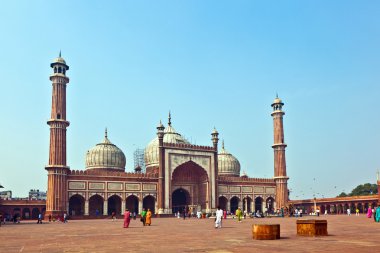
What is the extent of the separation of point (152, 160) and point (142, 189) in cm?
701

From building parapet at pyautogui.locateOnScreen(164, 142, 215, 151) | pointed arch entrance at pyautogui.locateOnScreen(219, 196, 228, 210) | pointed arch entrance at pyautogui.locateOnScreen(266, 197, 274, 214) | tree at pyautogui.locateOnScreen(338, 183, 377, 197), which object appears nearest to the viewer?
building parapet at pyautogui.locateOnScreen(164, 142, 215, 151)

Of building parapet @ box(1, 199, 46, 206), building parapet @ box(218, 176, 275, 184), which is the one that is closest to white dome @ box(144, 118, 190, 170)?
building parapet @ box(218, 176, 275, 184)

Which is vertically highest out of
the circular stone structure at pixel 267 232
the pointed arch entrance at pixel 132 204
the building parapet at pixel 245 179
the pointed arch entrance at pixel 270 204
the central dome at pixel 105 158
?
the central dome at pixel 105 158

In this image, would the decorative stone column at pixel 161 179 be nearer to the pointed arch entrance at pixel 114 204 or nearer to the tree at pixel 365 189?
the pointed arch entrance at pixel 114 204

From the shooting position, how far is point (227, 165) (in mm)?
59875

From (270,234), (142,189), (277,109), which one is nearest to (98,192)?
(142,189)

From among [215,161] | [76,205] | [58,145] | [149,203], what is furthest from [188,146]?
[58,145]

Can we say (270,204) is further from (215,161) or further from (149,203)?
(149,203)

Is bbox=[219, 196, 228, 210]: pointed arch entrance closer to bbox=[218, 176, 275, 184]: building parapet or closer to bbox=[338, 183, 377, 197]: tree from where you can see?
bbox=[218, 176, 275, 184]: building parapet

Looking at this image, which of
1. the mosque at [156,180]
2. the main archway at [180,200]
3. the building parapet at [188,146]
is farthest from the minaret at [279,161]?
the main archway at [180,200]

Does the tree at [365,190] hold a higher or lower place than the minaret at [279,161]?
lower

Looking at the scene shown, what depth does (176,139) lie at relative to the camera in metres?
55.7

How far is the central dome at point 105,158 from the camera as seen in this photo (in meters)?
49.8

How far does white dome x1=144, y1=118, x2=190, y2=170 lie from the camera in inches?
2057
